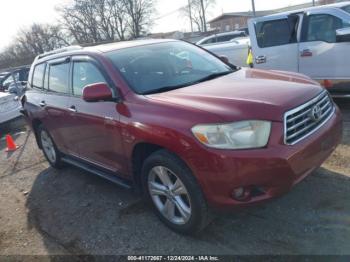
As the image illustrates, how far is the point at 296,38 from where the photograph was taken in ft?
22.5

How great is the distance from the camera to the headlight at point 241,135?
9.05 ft

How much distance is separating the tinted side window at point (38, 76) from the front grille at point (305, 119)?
4.04 meters

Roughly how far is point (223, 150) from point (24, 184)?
13.2 ft

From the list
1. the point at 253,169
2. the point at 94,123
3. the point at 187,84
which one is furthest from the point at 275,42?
the point at 253,169

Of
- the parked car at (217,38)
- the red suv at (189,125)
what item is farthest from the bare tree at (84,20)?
the red suv at (189,125)

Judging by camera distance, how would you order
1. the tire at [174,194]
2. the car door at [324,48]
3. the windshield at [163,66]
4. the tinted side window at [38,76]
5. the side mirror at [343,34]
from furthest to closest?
the car door at [324,48], the side mirror at [343,34], the tinted side window at [38,76], the windshield at [163,66], the tire at [174,194]

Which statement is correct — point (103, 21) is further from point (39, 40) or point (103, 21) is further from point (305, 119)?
point (305, 119)

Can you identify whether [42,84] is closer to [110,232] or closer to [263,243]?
[110,232]

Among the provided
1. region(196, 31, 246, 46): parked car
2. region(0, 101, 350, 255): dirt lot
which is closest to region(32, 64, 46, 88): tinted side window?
region(0, 101, 350, 255): dirt lot

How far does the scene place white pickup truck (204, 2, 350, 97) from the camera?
20.5 ft

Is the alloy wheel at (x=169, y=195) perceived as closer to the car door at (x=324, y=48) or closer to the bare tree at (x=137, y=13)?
the car door at (x=324, y=48)

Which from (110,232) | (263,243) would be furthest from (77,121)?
(263,243)

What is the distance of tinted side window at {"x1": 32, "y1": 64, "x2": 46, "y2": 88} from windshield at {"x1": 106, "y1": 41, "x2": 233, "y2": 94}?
2032mm

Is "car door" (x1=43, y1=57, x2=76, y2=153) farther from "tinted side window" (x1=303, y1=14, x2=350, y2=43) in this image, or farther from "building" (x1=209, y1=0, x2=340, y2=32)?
"building" (x1=209, y1=0, x2=340, y2=32)
